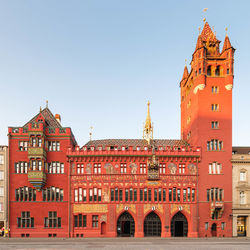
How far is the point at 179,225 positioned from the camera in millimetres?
62688

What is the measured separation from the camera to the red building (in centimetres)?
6153

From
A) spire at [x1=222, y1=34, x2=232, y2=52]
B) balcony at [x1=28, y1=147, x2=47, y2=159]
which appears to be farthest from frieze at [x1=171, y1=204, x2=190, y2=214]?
spire at [x1=222, y1=34, x2=232, y2=52]

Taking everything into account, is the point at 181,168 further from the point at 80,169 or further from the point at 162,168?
the point at 80,169

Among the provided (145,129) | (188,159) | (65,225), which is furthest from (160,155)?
(65,225)

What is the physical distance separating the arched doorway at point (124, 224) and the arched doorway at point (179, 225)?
783cm

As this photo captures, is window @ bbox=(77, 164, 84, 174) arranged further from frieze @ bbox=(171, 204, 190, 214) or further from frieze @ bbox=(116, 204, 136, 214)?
frieze @ bbox=(171, 204, 190, 214)

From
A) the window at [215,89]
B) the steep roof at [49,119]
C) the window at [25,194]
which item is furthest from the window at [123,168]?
the window at [215,89]

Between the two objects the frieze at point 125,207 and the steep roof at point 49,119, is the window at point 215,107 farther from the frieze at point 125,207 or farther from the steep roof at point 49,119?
the steep roof at point 49,119

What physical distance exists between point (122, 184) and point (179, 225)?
13.8m

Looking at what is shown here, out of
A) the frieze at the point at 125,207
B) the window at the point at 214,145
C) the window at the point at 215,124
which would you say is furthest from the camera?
the window at the point at 215,124

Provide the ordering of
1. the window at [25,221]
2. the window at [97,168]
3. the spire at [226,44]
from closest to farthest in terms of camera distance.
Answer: the window at [25,221] < the window at [97,168] < the spire at [226,44]

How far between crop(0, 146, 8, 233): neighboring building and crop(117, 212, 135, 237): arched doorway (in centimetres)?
2178

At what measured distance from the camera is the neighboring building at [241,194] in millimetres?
62406

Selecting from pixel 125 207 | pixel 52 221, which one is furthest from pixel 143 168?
pixel 52 221
